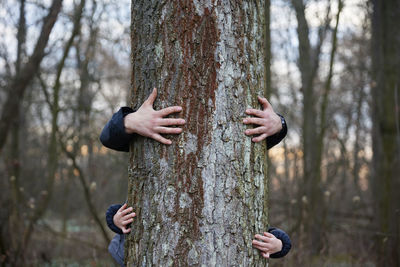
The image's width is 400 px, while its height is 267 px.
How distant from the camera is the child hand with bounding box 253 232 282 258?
1.80 m

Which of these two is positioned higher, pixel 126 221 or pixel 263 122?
pixel 263 122

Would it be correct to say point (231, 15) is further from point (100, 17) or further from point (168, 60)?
point (100, 17)

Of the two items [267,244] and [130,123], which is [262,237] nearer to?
[267,244]

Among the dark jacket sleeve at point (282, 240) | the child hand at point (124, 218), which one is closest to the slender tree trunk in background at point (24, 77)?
the child hand at point (124, 218)

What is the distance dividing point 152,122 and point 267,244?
30.7 inches

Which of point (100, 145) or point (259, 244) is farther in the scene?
point (100, 145)

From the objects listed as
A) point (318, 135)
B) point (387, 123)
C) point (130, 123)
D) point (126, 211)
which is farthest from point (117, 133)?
point (318, 135)

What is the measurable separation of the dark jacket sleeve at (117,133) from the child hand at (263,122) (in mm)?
577

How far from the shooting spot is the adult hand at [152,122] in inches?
68.7

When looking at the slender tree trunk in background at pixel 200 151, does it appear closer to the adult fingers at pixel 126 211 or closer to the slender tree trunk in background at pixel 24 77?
the adult fingers at pixel 126 211

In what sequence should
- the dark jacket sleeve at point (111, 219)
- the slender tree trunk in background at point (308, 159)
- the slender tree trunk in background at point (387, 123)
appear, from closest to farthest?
the dark jacket sleeve at point (111, 219)
the slender tree trunk in background at point (387, 123)
the slender tree trunk in background at point (308, 159)

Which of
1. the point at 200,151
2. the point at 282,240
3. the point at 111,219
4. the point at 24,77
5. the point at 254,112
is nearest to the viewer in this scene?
the point at 200,151

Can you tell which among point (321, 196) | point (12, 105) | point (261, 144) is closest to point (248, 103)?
point (261, 144)

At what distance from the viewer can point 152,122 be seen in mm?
1771
